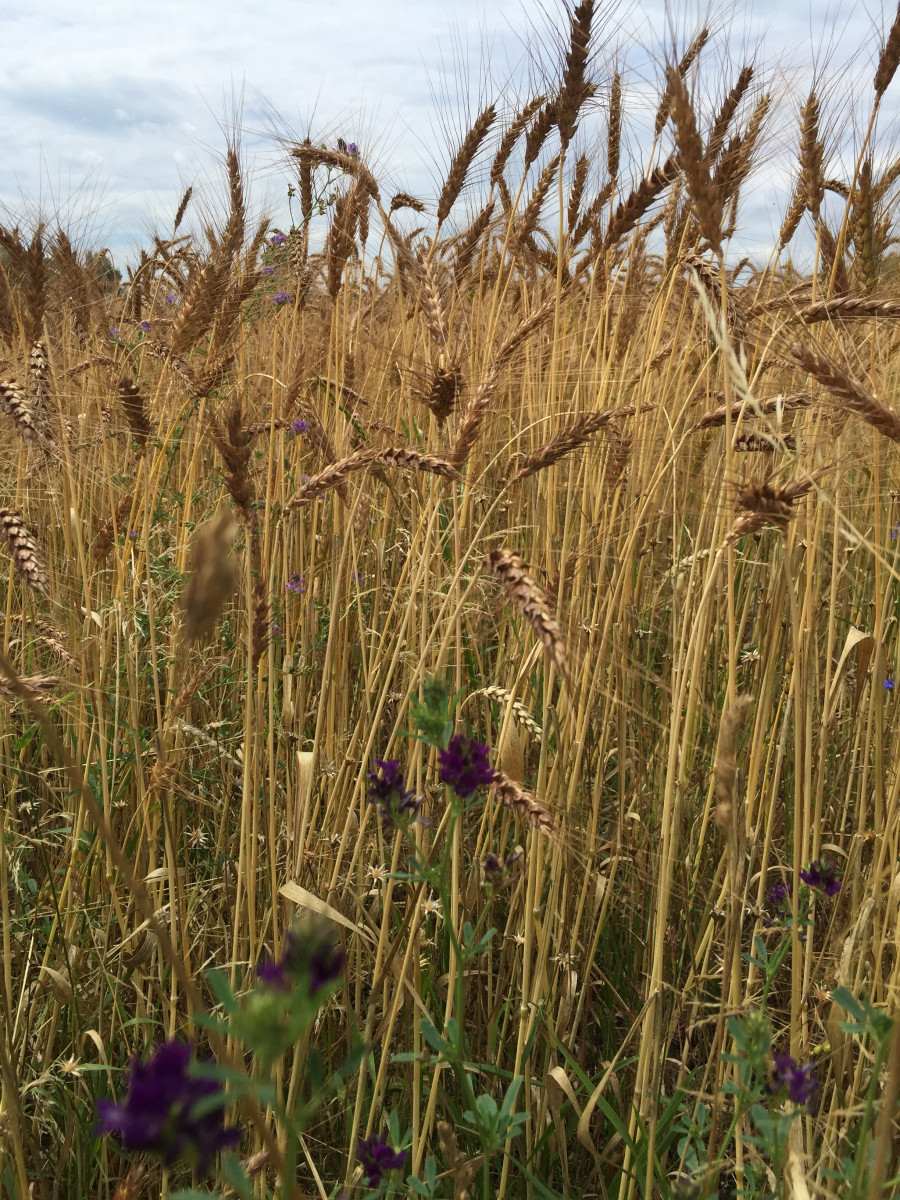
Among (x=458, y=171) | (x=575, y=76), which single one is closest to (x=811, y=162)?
(x=575, y=76)

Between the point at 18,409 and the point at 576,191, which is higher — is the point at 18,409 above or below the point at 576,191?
below

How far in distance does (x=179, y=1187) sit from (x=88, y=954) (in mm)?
446

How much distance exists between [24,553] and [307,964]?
3.27 feet

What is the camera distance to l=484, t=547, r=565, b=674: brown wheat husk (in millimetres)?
907

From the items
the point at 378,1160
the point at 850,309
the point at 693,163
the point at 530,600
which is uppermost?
the point at 693,163

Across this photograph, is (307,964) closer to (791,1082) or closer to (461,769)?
(461,769)

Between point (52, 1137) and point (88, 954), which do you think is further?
point (88, 954)

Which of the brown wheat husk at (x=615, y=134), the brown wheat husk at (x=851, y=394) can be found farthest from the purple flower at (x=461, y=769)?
the brown wheat husk at (x=615, y=134)

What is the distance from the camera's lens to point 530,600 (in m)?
0.96

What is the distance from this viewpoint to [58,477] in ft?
7.63

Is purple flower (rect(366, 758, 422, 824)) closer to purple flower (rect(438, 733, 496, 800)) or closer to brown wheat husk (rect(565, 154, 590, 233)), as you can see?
purple flower (rect(438, 733, 496, 800))

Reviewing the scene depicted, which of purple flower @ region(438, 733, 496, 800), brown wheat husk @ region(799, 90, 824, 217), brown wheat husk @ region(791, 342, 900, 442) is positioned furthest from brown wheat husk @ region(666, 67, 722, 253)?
brown wheat husk @ region(799, 90, 824, 217)

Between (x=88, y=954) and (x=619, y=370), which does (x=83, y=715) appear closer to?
(x=88, y=954)

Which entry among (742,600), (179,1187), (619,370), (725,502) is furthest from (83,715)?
(742,600)
